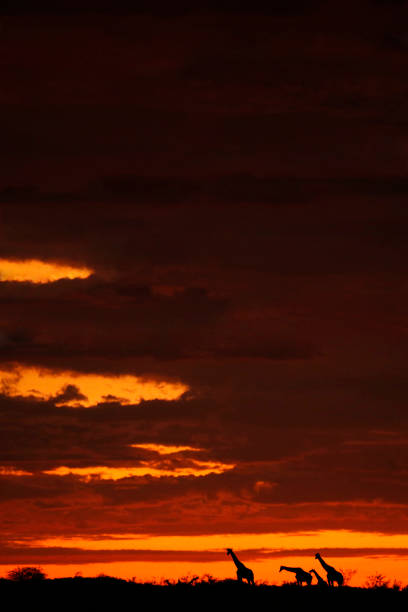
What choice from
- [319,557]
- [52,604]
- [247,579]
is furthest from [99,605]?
[319,557]

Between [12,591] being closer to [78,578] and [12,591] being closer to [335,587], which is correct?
[78,578]

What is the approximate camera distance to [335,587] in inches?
3157

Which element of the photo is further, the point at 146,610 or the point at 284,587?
the point at 284,587

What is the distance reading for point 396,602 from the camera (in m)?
78.3

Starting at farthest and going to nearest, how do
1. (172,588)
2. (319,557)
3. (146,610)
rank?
(319,557) → (172,588) → (146,610)

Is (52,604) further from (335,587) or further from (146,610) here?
(335,587)

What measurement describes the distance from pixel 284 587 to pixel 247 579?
2428 millimetres

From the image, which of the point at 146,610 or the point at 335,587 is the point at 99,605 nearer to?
the point at 146,610

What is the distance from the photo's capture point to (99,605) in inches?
2948

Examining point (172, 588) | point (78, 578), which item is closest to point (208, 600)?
point (172, 588)

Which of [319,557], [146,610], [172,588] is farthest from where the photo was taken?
[319,557]

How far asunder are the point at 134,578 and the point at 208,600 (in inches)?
259

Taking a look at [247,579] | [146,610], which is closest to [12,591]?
[146,610]

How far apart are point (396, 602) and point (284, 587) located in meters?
6.63
